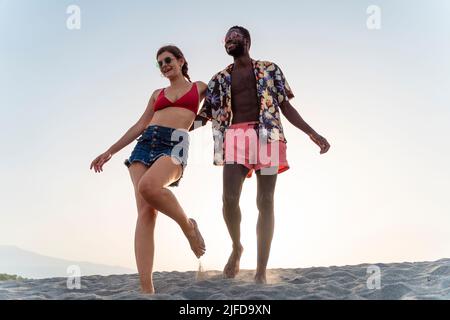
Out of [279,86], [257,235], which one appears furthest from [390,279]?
[279,86]

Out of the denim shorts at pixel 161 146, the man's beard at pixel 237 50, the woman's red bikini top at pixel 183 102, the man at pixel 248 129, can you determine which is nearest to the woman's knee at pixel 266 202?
the man at pixel 248 129

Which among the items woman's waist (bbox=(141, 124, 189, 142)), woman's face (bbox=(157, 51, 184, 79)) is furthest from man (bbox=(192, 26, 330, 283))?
woman's waist (bbox=(141, 124, 189, 142))

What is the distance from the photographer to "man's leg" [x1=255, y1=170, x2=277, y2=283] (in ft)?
15.6

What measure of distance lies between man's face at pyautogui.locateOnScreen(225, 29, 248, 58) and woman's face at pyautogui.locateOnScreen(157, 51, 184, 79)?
0.60 meters

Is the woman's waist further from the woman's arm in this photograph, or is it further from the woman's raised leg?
the woman's arm

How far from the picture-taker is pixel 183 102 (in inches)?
185

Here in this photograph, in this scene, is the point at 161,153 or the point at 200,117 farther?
the point at 200,117

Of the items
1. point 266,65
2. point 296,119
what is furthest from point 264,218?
point 266,65

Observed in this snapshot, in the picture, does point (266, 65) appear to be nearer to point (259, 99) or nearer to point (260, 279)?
point (259, 99)

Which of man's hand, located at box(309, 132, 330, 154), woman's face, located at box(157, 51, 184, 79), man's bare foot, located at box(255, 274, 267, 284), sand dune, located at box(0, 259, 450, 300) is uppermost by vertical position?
woman's face, located at box(157, 51, 184, 79)

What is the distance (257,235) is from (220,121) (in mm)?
1184

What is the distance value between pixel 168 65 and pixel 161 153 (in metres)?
0.93

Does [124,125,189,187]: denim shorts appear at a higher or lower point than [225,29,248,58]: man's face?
lower

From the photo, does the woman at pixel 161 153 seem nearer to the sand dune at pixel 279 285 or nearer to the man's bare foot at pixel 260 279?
the sand dune at pixel 279 285
